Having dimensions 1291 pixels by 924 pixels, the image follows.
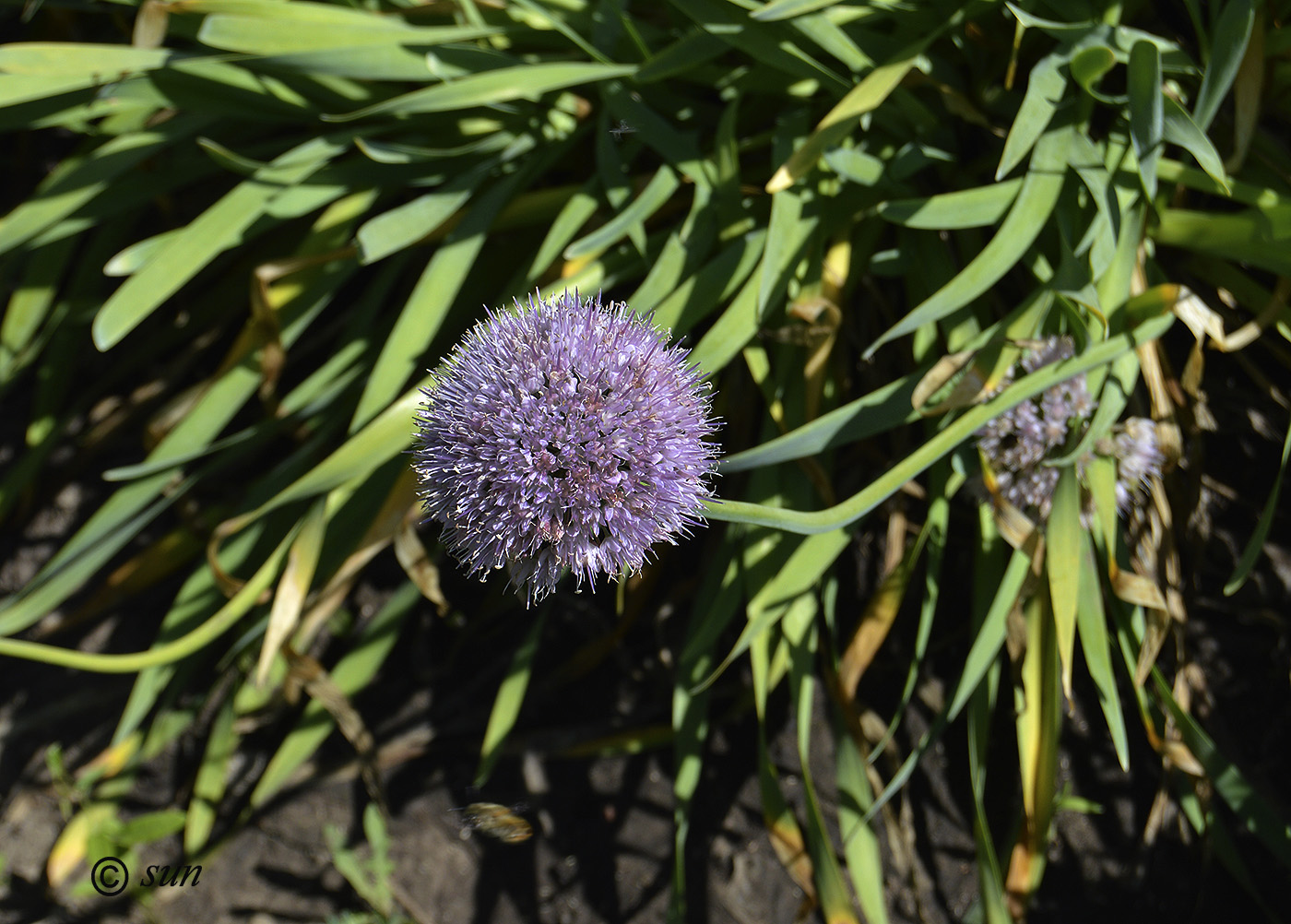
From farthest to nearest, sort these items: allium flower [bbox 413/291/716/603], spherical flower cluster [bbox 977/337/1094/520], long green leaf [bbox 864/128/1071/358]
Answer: spherical flower cluster [bbox 977/337/1094/520], long green leaf [bbox 864/128/1071/358], allium flower [bbox 413/291/716/603]

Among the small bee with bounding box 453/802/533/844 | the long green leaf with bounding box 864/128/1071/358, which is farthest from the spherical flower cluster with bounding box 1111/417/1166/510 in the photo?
the small bee with bounding box 453/802/533/844

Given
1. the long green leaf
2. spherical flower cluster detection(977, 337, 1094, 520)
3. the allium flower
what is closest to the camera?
the allium flower

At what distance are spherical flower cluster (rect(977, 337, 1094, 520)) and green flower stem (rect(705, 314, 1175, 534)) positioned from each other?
4.3 inches

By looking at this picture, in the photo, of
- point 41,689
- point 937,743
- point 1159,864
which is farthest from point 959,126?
point 41,689

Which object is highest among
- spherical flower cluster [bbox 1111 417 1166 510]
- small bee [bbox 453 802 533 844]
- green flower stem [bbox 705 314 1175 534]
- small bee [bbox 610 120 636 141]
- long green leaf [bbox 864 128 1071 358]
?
small bee [bbox 610 120 636 141]

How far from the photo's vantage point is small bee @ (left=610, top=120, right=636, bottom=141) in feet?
4.68

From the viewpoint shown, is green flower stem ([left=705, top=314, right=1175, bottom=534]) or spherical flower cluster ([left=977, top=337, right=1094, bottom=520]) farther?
spherical flower cluster ([left=977, top=337, right=1094, bottom=520])

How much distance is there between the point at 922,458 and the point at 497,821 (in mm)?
996

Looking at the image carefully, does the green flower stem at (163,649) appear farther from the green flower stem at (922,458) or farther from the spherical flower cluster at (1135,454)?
the spherical flower cluster at (1135,454)

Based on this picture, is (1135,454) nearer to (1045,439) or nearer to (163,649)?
(1045,439)

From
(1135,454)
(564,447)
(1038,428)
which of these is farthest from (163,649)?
(1135,454)

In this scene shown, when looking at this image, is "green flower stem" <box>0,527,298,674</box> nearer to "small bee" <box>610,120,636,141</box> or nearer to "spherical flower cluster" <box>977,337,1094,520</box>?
"small bee" <box>610,120,636,141</box>

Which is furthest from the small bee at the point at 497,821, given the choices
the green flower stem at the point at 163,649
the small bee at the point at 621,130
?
the small bee at the point at 621,130

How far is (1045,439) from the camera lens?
4.42 ft
